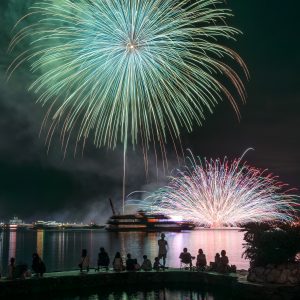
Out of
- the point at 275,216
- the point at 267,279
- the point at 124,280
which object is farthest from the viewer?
the point at 275,216

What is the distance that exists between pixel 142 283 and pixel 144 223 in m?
168

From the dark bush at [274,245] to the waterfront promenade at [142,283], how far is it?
52.6 inches

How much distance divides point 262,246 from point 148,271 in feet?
21.5

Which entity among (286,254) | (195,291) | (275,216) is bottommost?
(195,291)

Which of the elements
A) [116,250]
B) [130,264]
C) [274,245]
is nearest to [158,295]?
[130,264]

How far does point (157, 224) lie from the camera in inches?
7584

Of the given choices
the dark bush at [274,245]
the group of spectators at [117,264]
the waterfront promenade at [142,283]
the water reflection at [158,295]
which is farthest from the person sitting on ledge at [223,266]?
the group of spectators at [117,264]

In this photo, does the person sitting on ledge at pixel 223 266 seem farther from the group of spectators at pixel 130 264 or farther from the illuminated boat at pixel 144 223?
the illuminated boat at pixel 144 223

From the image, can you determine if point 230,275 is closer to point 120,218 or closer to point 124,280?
point 124,280

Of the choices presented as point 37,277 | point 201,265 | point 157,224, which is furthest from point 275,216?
point 157,224

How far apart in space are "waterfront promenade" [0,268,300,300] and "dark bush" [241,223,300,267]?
134 centimetres

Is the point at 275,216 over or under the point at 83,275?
over

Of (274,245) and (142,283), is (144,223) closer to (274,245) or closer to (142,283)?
(142,283)

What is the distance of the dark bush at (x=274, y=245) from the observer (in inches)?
843
